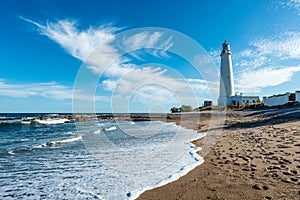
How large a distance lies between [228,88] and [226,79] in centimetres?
220

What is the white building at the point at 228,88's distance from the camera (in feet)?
138

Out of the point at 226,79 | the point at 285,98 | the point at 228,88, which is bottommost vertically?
the point at 285,98

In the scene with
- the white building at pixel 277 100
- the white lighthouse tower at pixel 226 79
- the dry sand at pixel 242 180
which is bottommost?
the dry sand at pixel 242 180

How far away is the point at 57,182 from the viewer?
16.3ft

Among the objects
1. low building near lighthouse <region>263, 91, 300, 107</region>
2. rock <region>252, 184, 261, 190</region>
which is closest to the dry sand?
rock <region>252, 184, 261, 190</region>

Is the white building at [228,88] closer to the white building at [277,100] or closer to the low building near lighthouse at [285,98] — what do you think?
the white building at [277,100]

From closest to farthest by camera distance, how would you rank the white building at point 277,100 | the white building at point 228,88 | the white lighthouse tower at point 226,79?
the white building at point 277,100 < the white building at point 228,88 < the white lighthouse tower at point 226,79

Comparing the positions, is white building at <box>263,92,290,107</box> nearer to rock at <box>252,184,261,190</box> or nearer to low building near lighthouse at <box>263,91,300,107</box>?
low building near lighthouse at <box>263,91,300,107</box>

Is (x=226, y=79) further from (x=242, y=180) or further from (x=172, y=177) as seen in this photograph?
(x=242, y=180)

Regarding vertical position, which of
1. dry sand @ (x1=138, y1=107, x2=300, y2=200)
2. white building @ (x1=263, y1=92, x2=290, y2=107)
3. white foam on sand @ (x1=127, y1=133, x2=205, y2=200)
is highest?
white building @ (x1=263, y1=92, x2=290, y2=107)

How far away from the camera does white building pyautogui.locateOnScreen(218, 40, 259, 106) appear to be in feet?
138

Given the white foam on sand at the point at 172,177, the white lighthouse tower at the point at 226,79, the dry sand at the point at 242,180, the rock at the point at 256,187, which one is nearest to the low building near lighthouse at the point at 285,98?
the white lighthouse tower at the point at 226,79

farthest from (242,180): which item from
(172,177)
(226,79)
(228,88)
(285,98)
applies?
(226,79)

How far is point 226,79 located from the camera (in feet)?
142
